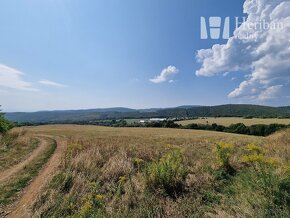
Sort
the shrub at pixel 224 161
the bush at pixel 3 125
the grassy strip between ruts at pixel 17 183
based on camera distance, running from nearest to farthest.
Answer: the grassy strip between ruts at pixel 17 183, the shrub at pixel 224 161, the bush at pixel 3 125

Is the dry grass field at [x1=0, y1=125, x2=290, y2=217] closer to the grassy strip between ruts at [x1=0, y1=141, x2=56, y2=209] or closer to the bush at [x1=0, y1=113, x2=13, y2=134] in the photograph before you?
the grassy strip between ruts at [x1=0, y1=141, x2=56, y2=209]

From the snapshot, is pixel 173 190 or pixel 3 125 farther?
pixel 3 125

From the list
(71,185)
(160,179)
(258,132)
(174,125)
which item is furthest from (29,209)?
(174,125)

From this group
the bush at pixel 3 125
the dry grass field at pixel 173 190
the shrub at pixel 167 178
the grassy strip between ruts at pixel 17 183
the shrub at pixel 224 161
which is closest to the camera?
the dry grass field at pixel 173 190

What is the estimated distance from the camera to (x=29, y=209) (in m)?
7.53

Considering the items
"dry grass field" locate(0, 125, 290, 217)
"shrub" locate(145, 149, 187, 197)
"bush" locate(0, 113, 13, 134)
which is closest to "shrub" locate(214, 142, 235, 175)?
"dry grass field" locate(0, 125, 290, 217)

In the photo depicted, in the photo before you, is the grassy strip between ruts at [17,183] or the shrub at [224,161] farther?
the shrub at [224,161]

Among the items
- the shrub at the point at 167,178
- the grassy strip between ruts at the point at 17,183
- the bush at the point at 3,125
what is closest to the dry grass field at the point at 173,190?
the shrub at the point at 167,178

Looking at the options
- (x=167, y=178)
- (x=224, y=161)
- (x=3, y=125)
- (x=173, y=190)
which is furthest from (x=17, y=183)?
(x=3, y=125)

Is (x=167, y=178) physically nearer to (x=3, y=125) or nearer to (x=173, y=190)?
(x=173, y=190)

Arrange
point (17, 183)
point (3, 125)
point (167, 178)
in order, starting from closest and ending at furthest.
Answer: point (167, 178)
point (17, 183)
point (3, 125)

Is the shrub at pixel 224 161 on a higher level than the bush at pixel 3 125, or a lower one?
lower

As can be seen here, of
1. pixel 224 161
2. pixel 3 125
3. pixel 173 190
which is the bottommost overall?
pixel 173 190

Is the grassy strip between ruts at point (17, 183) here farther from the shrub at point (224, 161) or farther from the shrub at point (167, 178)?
the shrub at point (224, 161)
